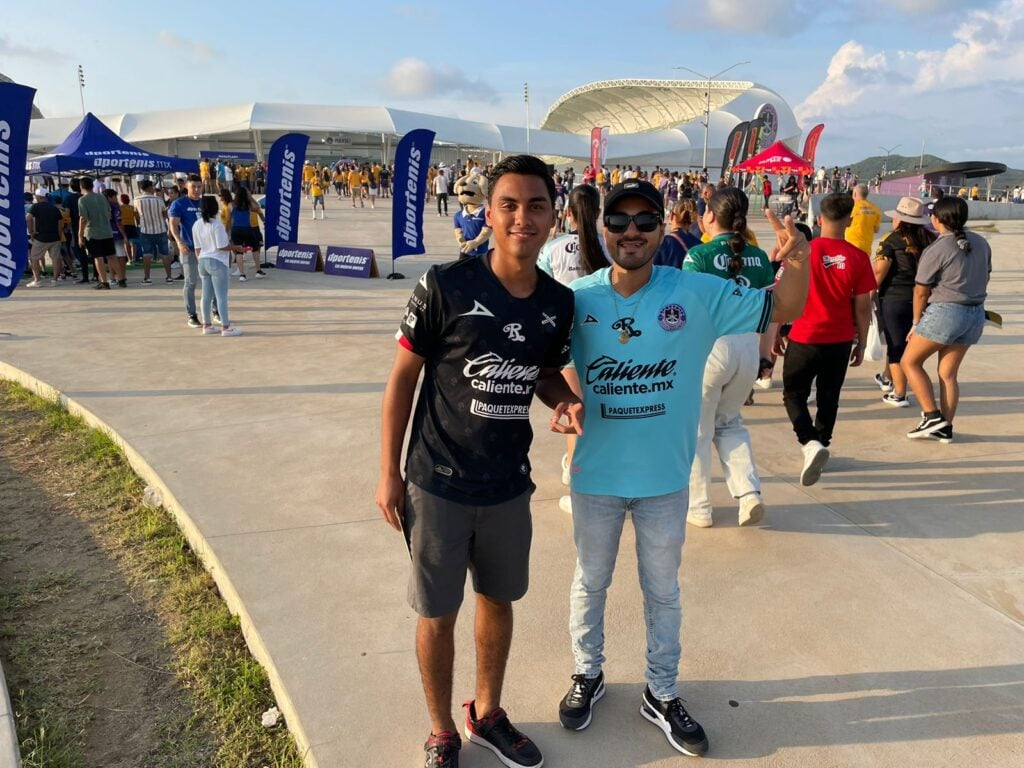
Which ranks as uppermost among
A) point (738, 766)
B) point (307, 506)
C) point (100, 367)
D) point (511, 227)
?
point (511, 227)

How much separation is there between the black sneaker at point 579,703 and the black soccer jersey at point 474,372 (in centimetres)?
89

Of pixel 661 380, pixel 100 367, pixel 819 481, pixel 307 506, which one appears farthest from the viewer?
pixel 100 367

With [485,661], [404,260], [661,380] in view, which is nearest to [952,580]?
[661,380]

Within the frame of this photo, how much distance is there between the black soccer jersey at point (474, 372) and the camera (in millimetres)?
2062

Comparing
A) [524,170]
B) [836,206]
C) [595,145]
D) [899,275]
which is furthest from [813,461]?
[595,145]

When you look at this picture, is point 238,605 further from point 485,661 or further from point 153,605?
point 485,661

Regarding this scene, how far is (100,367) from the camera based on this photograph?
24.0ft

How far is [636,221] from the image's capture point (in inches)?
90.7

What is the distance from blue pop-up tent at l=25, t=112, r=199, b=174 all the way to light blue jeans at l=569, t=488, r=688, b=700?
17.6m

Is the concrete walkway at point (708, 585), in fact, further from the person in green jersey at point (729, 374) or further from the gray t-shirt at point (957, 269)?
the gray t-shirt at point (957, 269)

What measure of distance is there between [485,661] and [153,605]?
1.99 metres

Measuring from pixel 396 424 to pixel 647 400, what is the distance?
0.86 meters

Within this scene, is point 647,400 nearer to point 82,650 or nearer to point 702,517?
point 702,517

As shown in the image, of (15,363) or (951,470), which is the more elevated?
(15,363)
